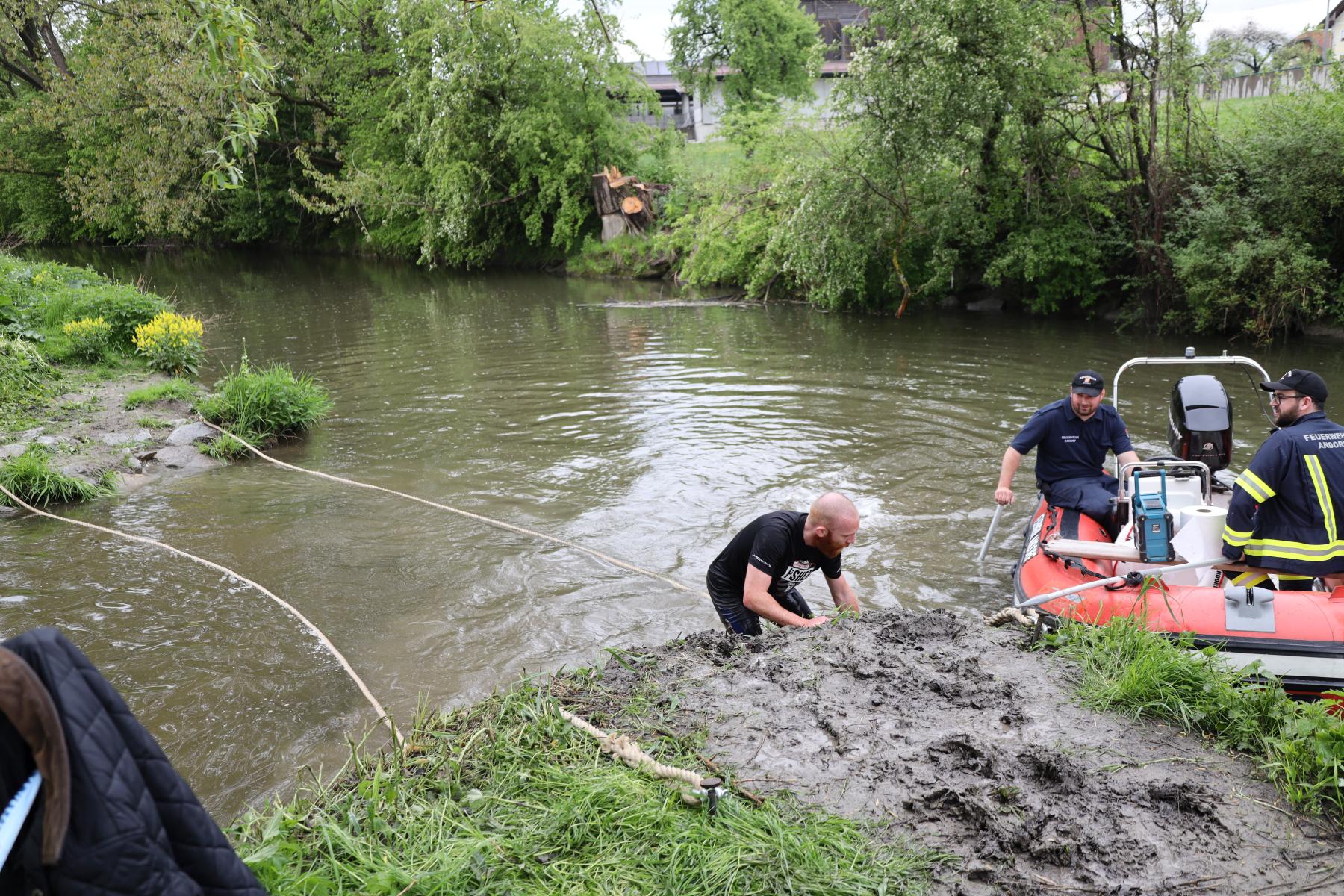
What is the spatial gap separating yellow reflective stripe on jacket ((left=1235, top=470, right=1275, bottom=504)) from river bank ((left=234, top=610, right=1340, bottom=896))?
1522mm

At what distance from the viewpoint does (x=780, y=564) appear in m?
5.00

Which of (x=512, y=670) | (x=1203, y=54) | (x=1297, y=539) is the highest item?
(x=1203, y=54)

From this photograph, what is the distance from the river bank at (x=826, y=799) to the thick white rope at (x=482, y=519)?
2476mm

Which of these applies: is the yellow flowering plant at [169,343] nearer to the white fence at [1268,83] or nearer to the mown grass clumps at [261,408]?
the mown grass clumps at [261,408]

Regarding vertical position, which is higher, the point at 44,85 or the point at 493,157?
the point at 44,85

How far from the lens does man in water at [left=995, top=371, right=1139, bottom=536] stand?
264 inches

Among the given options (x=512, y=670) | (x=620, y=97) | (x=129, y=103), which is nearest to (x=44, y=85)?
(x=129, y=103)

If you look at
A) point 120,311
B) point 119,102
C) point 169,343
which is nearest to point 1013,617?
point 169,343

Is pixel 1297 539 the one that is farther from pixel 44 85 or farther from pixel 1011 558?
pixel 44 85

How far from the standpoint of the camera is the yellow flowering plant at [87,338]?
40.6ft

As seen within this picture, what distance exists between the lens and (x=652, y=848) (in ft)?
10.2

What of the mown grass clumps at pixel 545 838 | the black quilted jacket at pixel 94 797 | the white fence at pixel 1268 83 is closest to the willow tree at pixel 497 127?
the white fence at pixel 1268 83

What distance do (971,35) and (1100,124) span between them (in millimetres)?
2671

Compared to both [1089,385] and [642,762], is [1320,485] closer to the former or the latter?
[1089,385]
